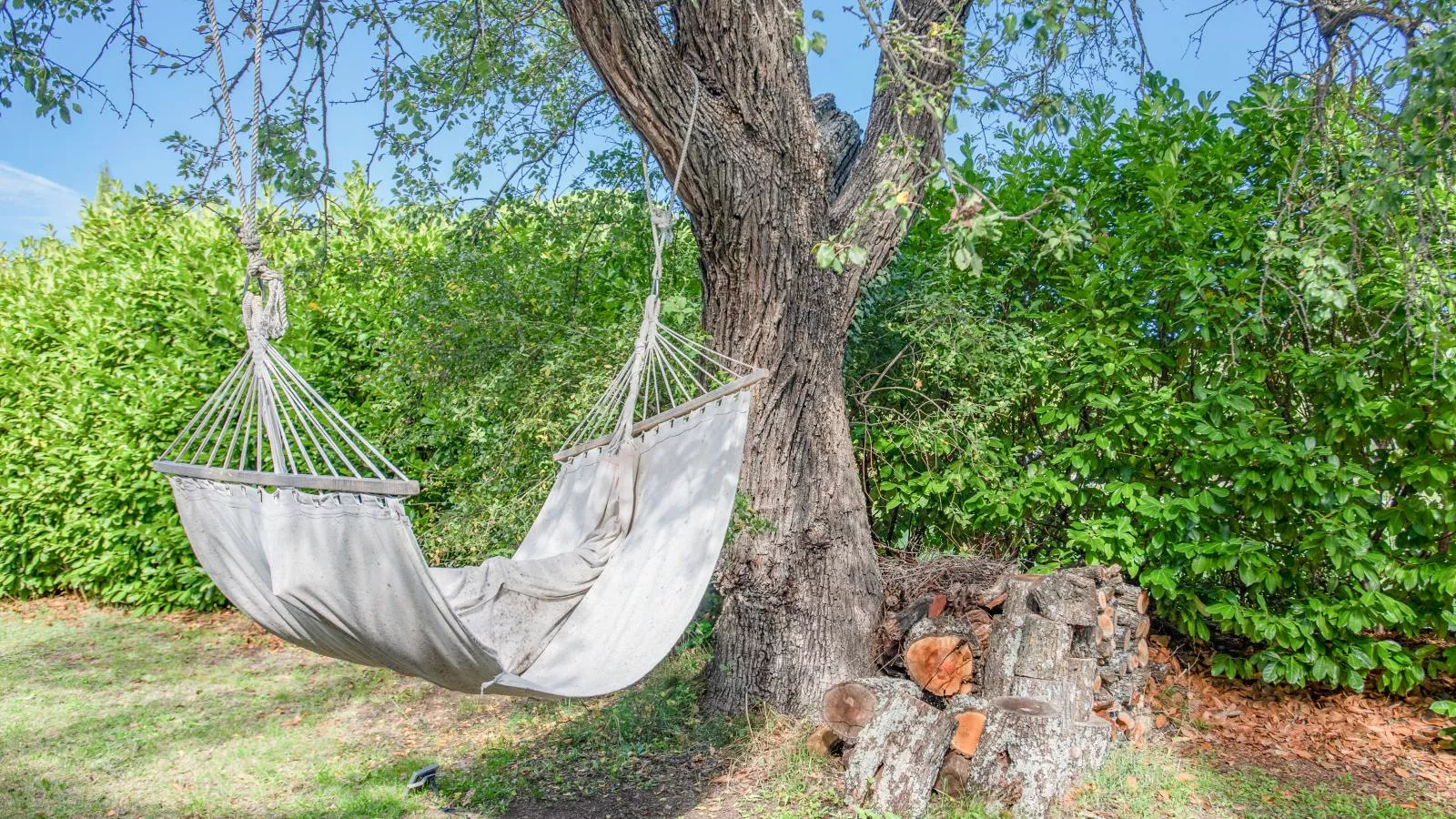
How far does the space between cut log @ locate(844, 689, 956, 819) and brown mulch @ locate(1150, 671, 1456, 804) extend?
1.08 meters

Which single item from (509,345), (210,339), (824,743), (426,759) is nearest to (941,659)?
(824,743)

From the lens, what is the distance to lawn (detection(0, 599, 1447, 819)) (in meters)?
2.82

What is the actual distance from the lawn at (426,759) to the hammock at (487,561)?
29.2 inches

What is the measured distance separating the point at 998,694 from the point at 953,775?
393 millimetres

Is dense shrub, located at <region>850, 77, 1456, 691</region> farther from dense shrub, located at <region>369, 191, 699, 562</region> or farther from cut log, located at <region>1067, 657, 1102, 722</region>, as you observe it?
dense shrub, located at <region>369, 191, 699, 562</region>

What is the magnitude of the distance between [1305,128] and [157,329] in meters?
5.04

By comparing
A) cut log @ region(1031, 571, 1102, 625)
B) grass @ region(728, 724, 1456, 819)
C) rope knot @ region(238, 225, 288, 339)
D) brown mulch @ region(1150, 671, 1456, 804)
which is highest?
rope knot @ region(238, 225, 288, 339)

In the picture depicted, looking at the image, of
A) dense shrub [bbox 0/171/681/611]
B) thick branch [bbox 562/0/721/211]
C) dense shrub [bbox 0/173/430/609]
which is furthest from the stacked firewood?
dense shrub [bbox 0/173/430/609]

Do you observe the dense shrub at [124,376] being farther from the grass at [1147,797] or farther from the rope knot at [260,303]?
the grass at [1147,797]

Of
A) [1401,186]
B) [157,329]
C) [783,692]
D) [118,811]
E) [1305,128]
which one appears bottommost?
[118,811]

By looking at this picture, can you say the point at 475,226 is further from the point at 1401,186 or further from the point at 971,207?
the point at 1401,186

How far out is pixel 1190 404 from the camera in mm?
3488

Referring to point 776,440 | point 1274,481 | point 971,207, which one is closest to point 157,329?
point 776,440

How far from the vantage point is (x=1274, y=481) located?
3.34m
